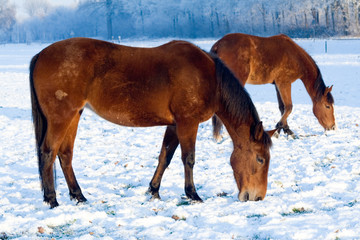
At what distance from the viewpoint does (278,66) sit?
882cm

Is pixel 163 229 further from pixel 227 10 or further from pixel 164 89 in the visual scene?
pixel 227 10

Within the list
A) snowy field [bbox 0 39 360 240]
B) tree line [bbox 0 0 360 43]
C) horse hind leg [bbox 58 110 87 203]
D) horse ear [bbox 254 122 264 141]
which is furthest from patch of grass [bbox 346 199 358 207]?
tree line [bbox 0 0 360 43]

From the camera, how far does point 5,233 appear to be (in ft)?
12.4

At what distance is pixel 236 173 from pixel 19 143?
206 inches

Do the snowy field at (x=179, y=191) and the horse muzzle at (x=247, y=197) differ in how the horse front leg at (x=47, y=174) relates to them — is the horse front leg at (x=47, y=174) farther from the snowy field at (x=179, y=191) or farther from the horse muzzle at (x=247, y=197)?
the horse muzzle at (x=247, y=197)

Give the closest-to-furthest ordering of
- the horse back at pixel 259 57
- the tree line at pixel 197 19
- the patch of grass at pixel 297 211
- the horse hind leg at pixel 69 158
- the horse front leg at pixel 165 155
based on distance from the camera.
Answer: the patch of grass at pixel 297 211
the horse hind leg at pixel 69 158
the horse front leg at pixel 165 155
the horse back at pixel 259 57
the tree line at pixel 197 19

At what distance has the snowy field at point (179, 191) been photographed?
3.70 metres

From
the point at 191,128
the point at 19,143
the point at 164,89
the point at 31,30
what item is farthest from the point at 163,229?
the point at 31,30

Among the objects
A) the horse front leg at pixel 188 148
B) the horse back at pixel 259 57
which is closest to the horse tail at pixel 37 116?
the horse front leg at pixel 188 148

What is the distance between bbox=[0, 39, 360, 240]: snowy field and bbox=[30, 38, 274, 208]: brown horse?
0.39 meters

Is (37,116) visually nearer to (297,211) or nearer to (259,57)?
(297,211)

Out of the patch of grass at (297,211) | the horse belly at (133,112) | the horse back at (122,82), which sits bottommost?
the patch of grass at (297,211)

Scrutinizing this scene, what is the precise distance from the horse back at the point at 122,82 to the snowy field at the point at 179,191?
1.04 meters

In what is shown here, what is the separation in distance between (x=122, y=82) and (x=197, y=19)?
6213cm
